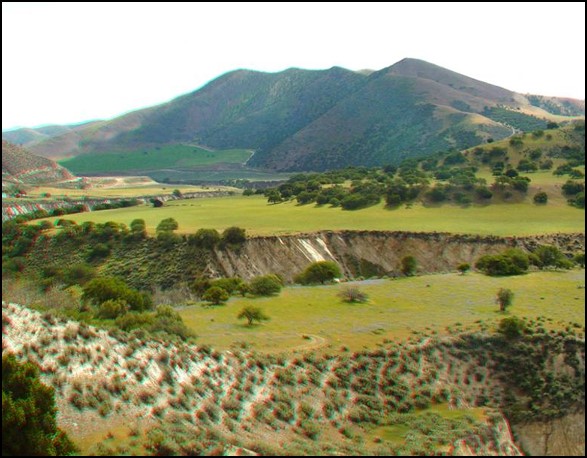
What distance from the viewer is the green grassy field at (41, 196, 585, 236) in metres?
66.9

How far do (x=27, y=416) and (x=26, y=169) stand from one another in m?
146

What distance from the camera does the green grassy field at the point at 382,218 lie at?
220 ft

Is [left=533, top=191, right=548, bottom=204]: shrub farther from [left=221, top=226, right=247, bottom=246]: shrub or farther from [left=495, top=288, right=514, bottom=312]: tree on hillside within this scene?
[left=495, top=288, right=514, bottom=312]: tree on hillside

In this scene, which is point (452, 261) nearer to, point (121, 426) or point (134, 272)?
point (134, 272)

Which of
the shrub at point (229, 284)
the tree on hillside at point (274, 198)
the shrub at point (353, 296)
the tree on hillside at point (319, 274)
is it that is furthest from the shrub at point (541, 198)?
the shrub at point (229, 284)

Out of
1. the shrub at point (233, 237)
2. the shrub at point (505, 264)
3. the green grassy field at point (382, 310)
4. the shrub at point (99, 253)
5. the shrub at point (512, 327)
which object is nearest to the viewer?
the green grassy field at point (382, 310)

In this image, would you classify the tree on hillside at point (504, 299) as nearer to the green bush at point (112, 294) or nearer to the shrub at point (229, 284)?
the shrub at point (229, 284)

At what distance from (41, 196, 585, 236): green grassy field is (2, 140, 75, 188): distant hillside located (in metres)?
63.0

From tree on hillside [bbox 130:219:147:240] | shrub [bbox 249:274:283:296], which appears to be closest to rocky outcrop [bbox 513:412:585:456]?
shrub [bbox 249:274:283:296]

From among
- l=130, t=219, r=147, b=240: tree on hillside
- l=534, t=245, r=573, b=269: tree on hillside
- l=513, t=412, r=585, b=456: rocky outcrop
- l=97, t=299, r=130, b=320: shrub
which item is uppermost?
l=130, t=219, r=147, b=240: tree on hillside

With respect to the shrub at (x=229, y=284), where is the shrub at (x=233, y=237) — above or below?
above

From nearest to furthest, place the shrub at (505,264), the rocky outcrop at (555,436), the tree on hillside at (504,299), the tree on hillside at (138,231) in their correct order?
the rocky outcrop at (555,436) < the tree on hillside at (504,299) < the shrub at (505,264) < the tree on hillside at (138,231)

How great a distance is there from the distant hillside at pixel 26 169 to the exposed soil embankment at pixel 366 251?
9143 cm

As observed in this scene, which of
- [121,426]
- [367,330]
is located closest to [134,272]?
[367,330]
